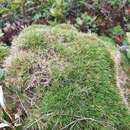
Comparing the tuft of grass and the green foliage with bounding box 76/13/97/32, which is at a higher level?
the green foliage with bounding box 76/13/97/32

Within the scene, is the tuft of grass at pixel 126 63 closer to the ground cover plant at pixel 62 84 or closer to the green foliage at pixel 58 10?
the ground cover plant at pixel 62 84

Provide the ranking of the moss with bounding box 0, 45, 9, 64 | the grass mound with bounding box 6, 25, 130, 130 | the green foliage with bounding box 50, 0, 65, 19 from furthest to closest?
the green foliage with bounding box 50, 0, 65, 19, the moss with bounding box 0, 45, 9, 64, the grass mound with bounding box 6, 25, 130, 130

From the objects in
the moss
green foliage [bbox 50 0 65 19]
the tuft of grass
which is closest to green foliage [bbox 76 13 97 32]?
green foliage [bbox 50 0 65 19]

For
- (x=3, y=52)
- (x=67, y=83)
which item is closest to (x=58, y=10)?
(x=3, y=52)

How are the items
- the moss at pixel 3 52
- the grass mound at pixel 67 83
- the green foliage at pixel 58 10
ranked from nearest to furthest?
the grass mound at pixel 67 83, the moss at pixel 3 52, the green foliage at pixel 58 10

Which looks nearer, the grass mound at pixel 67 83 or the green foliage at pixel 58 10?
the grass mound at pixel 67 83

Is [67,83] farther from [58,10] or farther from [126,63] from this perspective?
[58,10]

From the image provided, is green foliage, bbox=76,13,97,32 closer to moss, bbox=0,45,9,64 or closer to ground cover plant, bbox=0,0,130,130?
ground cover plant, bbox=0,0,130,130

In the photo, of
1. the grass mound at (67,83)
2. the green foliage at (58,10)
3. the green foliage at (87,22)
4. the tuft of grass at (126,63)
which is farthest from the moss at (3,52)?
the tuft of grass at (126,63)

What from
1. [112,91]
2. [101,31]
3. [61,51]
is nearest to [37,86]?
[61,51]
